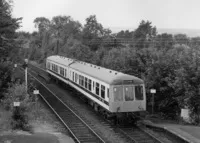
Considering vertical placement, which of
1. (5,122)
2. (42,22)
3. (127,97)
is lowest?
(5,122)

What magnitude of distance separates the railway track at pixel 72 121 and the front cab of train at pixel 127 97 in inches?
79.0

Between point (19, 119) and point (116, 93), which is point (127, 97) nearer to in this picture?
point (116, 93)

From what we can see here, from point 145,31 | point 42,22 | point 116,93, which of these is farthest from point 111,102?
point 42,22

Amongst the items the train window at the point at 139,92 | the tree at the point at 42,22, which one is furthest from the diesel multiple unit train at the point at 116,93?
the tree at the point at 42,22

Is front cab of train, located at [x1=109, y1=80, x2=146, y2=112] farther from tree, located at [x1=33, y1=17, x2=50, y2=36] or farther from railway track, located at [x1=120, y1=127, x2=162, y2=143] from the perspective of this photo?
tree, located at [x1=33, y1=17, x2=50, y2=36]

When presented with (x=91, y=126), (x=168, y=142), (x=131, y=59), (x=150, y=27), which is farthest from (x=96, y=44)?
(x=168, y=142)

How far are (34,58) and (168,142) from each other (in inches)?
2105

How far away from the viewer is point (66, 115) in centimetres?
2002

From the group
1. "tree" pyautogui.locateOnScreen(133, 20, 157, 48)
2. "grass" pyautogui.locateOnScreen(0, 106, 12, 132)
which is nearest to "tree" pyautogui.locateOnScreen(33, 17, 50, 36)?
"tree" pyautogui.locateOnScreen(133, 20, 157, 48)

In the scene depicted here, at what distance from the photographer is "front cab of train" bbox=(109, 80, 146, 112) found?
16906mm

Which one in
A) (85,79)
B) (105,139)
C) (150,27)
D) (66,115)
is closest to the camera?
(105,139)

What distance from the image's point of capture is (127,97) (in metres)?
17.2

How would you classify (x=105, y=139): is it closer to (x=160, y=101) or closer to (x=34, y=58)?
(x=160, y=101)

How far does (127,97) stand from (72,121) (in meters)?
3.90
